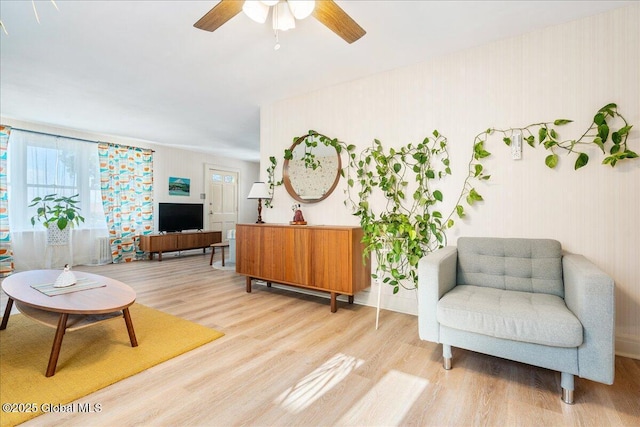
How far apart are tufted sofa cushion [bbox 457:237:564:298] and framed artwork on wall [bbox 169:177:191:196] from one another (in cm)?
619

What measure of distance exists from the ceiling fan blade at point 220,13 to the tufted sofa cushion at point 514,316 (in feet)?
6.87

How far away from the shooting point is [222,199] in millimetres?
7828

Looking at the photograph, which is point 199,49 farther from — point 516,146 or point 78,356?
point 516,146

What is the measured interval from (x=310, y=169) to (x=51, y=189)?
14.6 ft

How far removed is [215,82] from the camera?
3.36m

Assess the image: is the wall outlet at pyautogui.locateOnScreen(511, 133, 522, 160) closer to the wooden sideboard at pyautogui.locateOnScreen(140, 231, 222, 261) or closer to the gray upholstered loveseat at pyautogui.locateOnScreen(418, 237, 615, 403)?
the gray upholstered loveseat at pyautogui.locateOnScreen(418, 237, 615, 403)

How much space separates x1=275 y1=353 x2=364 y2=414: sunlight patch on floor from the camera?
159 cm

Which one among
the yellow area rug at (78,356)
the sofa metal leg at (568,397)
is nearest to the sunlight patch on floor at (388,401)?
the sofa metal leg at (568,397)

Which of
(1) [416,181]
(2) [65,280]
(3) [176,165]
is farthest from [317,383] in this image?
(3) [176,165]

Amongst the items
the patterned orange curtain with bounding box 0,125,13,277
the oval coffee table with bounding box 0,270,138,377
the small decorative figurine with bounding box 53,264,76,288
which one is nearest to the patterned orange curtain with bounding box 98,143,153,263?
the patterned orange curtain with bounding box 0,125,13,277

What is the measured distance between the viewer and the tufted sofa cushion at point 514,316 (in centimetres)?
154

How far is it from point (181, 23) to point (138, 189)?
4716 mm

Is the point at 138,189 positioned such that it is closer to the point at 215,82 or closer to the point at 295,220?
the point at 215,82

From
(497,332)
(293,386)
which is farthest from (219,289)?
(497,332)
